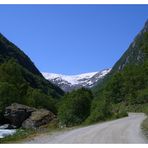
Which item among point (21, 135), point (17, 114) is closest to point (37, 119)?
point (17, 114)

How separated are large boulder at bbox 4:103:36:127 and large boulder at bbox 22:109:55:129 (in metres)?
2.17

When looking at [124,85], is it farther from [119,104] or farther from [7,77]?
[7,77]

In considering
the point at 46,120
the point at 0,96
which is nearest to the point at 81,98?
the point at 46,120

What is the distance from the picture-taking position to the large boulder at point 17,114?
343 ft

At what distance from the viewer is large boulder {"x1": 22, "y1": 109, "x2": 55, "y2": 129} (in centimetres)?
9706

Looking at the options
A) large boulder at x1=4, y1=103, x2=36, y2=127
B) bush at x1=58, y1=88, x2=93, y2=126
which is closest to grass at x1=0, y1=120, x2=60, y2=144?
bush at x1=58, y1=88, x2=93, y2=126

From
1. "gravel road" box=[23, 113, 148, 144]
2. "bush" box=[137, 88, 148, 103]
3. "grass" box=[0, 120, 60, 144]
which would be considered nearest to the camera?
"gravel road" box=[23, 113, 148, 144]

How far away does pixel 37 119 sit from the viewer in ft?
325

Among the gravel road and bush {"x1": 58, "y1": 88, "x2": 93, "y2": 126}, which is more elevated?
bush {"x1": 58, "y1": 88, "x2": 93, "y2": 126}

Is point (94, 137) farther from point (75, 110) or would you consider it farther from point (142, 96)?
point (142, 96)

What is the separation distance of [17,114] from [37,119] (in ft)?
25.7

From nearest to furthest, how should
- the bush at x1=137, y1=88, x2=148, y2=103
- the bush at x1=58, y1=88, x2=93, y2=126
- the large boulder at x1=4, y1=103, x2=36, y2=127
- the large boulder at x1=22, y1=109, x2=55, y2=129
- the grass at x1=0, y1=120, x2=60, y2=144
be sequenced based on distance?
the grass at x1=0, y1=120, x2=60, y2=144 < the bush at x1=58, y1=88, x2=93, y2=126 < the large boulder at x1=22, y1=109, x2=55, y2=129 < the large boulder at x1=4, y1=103, x2=36, y2=127 < the bush at x1=137, y1=88, x2=148, y2=103

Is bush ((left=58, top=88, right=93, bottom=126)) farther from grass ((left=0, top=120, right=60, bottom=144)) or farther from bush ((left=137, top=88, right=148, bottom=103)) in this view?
bush ((left=137, top=88, right=148, bottom=103))

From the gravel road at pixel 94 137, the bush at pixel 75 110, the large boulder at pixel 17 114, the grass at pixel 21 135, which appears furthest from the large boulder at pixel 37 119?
the gravel road at pixel 94 137
